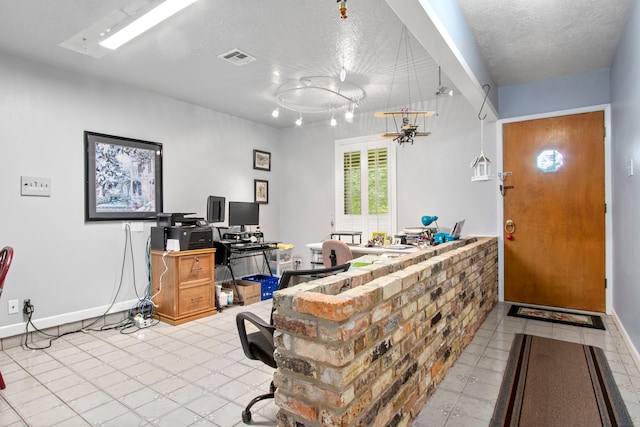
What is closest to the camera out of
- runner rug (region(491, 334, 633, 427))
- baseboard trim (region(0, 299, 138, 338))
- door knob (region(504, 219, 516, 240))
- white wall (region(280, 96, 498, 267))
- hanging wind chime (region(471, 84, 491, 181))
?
runner rug (region(491, 334, 633, 427))

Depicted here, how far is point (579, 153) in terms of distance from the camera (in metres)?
3.73

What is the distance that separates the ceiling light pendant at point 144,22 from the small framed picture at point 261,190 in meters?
2.83

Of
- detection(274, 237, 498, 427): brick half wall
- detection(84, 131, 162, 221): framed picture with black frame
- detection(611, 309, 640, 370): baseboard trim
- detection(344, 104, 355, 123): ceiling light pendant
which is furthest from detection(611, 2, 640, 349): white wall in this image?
detection(84, 131, 162, 221): framed picture with black frame

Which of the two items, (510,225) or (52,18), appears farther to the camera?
(510,225)

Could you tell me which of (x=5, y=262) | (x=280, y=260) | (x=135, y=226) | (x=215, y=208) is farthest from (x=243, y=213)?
(x=5, y=262)

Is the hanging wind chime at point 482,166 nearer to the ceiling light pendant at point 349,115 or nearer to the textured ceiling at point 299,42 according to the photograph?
the textured ceiling at point 299,42

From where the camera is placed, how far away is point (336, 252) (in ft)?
12.0

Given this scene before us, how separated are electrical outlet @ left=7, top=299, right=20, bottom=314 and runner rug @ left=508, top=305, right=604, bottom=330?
472cm

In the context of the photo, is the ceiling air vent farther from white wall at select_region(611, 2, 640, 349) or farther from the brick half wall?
white wall at select_region(611, 2, 640, 349)

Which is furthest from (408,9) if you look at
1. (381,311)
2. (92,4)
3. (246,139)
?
(246,139)

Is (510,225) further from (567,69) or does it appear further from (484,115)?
(567,69)

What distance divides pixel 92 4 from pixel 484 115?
383cm

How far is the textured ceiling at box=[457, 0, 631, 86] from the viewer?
98.3 inches

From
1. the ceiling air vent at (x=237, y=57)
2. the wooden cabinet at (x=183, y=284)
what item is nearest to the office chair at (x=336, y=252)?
the wooden cabinet at (x=183, y=284)
